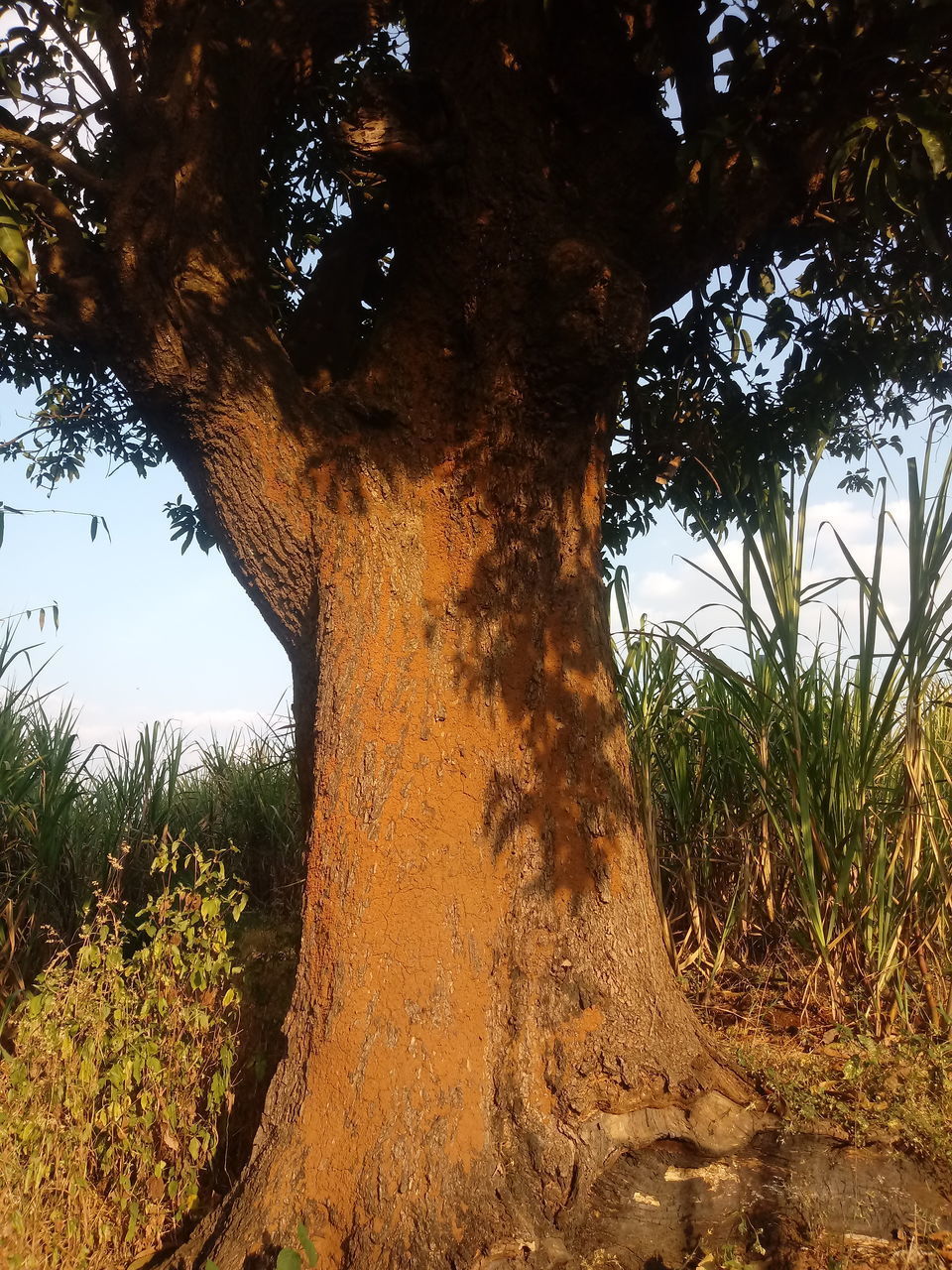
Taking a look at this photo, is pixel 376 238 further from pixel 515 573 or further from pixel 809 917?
pixel 809 917

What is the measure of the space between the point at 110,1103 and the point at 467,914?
1307 mm

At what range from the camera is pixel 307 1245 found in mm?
2330

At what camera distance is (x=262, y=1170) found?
269cm

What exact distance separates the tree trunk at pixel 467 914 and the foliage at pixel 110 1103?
1.14ft

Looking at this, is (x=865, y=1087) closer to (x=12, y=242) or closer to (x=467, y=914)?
(x=467, y=914)

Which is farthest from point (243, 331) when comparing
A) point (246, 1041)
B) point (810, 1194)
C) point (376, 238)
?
point (810, 1194)

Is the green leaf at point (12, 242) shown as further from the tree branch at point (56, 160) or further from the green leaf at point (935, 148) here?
the green leaf at point (935, 148)

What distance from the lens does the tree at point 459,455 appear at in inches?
106

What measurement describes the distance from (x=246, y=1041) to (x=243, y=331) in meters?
2.72

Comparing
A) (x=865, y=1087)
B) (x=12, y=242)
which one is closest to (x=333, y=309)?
(x=12, y=242)

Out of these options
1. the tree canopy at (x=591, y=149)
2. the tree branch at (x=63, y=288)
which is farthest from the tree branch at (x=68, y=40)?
the tree branch at (x=63, y=288)

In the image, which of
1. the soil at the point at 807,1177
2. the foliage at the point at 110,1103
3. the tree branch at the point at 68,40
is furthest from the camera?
the tree branch at the point at 68,40

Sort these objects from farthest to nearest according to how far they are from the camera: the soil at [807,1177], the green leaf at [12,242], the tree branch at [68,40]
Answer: the tree branch at [68,40] → the green leaf at [12,242] → the soil at [807,1177]

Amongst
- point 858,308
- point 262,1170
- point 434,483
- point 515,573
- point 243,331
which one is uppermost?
point 858,308
